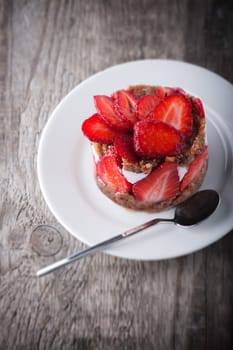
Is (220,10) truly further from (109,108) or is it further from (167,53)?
(109,108)

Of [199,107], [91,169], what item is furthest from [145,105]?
[91,169]

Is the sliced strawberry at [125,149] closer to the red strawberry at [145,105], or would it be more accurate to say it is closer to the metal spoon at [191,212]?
the red strawberry at [145,105]

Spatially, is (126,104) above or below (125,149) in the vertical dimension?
above

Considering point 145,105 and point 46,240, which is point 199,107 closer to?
point 145,105

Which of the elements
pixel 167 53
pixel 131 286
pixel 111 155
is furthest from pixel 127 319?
pixel 167 53

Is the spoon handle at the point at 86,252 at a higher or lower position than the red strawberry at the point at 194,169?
lower

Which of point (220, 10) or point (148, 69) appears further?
point (220, 10)

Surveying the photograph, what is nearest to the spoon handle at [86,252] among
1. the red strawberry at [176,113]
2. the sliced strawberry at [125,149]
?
the sliced strawberry at [125,149]
